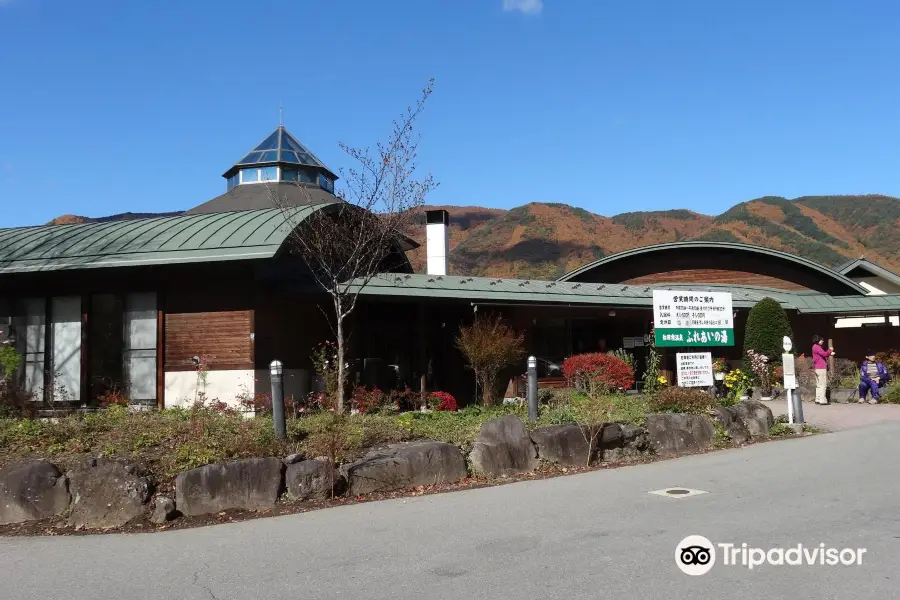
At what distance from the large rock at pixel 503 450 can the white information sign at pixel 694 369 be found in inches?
212

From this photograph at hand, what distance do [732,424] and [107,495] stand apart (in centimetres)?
933

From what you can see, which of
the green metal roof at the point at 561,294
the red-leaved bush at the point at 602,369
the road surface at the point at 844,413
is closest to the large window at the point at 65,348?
the green metal roof at the point at 561,294

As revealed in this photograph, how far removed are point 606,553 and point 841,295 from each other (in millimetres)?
24496

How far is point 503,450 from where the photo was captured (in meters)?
10.3

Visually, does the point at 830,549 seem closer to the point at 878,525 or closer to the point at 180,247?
the point at 878,525

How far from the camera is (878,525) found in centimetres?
728

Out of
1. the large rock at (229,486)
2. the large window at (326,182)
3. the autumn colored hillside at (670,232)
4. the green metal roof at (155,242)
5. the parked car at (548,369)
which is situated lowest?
the large rock at (229,486)

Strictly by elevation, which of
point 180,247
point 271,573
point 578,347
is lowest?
point 271,573

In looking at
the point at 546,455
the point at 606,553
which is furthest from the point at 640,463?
the point at 606,553

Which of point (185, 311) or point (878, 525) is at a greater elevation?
point (185, 311)

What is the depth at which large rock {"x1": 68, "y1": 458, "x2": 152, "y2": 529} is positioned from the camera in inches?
331

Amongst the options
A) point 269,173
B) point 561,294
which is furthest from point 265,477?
point 269,173

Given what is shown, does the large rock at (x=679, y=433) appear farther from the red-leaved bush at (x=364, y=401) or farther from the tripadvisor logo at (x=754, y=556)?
the tripadvisor logo at (x=754, y=556)

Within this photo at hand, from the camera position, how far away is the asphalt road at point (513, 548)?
579 centimetres
